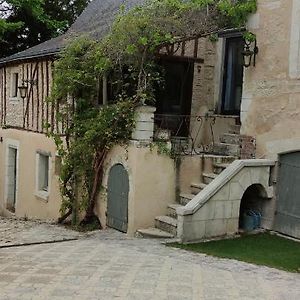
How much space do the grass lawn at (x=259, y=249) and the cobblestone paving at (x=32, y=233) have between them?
274cm

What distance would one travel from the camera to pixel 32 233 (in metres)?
11.7

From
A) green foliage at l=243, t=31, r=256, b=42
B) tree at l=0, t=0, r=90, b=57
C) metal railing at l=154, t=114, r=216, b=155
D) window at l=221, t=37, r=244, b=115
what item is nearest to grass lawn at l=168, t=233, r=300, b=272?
metal railing at l=154, t=114, r=216, b=155

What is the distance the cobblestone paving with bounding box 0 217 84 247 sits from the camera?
1065 centimetres

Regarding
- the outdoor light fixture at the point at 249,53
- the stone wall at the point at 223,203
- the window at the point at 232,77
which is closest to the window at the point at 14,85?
the window at the point at 232,77

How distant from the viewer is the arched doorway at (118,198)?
10938mm

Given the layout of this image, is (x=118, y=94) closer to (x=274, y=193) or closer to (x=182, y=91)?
(x=182, y=91)

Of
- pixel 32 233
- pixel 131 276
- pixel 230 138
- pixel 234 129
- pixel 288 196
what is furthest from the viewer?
pixel 234 129

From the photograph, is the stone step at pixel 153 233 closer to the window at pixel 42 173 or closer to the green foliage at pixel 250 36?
the green foliage at pixel 250 36

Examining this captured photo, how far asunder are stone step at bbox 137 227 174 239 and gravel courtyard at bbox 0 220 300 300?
1000mm

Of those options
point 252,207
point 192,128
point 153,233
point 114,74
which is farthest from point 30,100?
point 252,207

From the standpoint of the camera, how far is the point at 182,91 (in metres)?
14.1

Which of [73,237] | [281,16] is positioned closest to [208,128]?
[281,16]

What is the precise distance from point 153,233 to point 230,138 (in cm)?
361

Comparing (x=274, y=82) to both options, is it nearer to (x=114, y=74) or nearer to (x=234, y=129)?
(x=234, y=129)
